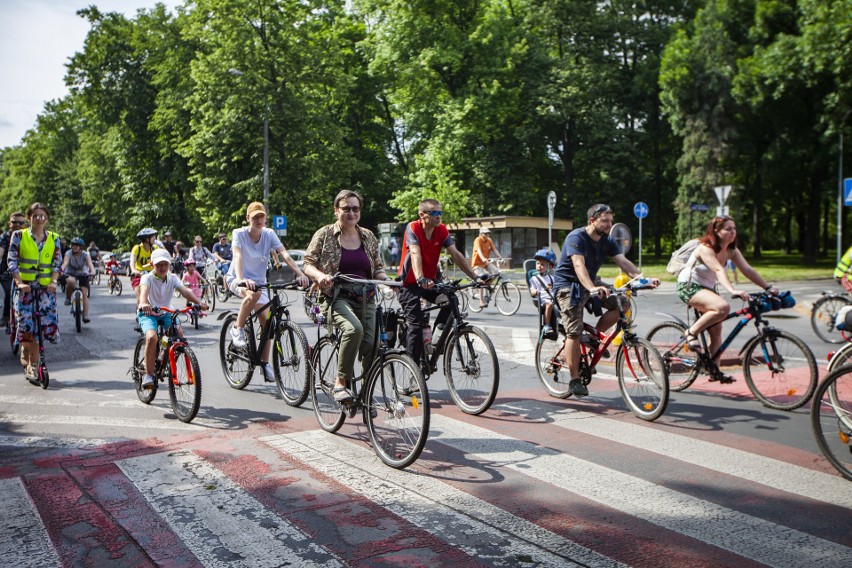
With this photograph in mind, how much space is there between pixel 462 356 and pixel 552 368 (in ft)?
3.84

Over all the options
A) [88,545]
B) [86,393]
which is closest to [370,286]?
[88,545]

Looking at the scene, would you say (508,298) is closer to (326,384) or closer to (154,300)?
(154,300)

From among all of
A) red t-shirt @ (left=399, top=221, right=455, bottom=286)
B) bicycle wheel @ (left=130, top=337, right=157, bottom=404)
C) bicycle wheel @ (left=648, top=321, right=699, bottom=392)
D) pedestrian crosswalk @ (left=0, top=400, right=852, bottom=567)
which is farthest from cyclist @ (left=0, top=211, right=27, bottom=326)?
bicycle wheel @ (left=648, top=321, right=699, bottom=392)

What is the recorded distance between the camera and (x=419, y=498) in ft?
14.9

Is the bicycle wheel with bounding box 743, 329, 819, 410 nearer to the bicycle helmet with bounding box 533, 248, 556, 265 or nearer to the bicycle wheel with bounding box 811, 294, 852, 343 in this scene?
the bicycle helmet with bounding box 533, 248, 556, 265

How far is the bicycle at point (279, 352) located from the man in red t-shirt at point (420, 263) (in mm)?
979

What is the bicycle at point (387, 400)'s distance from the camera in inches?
199

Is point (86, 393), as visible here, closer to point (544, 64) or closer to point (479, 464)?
point (479, 464)

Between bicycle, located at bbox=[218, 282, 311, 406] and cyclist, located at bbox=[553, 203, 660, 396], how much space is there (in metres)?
2.41

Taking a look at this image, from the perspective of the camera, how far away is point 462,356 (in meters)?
7.05

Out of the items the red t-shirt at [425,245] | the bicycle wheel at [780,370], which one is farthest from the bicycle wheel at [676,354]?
the red t-shirt at [425,245]

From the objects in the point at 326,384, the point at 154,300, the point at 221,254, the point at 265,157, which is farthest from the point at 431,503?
the point at 265,157

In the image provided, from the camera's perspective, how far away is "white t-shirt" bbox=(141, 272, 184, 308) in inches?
287

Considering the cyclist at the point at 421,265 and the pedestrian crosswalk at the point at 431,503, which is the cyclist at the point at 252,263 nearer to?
the cyclist at the point at 421,265
